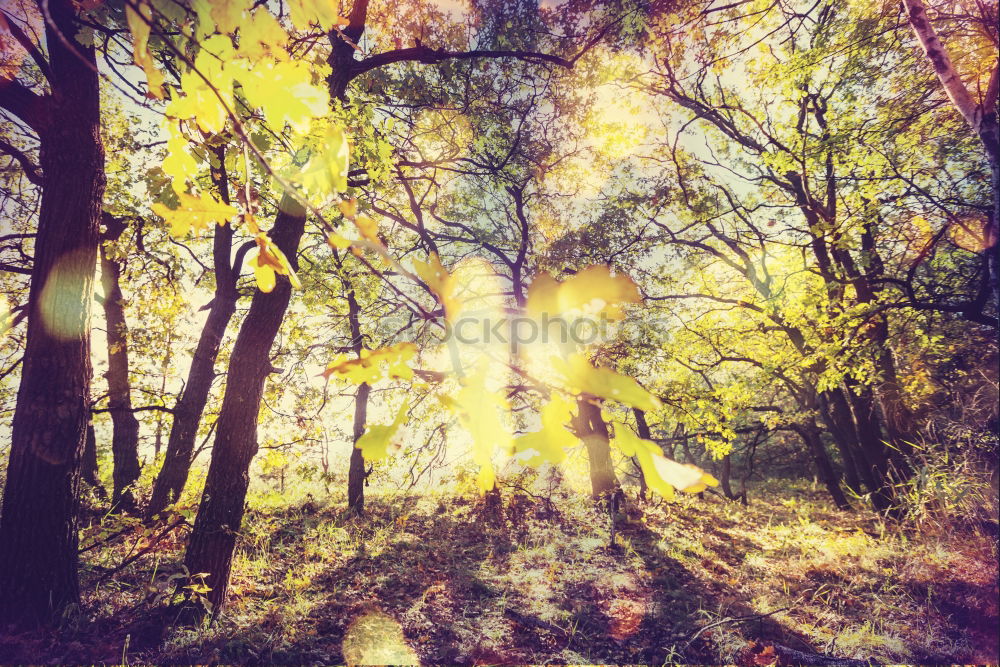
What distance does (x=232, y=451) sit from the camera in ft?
11.7

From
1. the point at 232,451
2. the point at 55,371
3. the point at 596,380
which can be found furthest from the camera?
the point at 232,451

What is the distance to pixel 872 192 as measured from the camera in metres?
6.48

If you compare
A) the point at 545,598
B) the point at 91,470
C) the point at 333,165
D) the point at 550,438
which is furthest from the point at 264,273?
the point at 91,470

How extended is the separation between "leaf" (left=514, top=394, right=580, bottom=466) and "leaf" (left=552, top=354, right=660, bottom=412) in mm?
88

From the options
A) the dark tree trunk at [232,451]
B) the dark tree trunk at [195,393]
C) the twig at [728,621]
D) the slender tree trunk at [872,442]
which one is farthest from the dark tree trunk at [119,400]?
the slender tree trunk at [872,442]

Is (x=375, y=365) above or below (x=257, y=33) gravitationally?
below

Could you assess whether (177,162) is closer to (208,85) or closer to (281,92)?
(208,85)

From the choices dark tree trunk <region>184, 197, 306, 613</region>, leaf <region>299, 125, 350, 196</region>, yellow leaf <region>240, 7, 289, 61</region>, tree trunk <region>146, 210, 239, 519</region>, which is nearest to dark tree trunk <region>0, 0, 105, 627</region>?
dark tree trunk <region>184, 197, 306, 613</region>

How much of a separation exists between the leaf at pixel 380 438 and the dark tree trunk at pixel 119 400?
27.3 ft

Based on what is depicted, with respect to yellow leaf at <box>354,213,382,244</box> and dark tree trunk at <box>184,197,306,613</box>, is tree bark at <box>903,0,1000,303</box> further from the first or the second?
dark tree trunk at <box>184,197,306,613</box>

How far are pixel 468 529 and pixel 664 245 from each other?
7069 mm

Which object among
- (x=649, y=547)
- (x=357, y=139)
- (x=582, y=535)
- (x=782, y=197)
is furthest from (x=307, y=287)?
(x=782, y=197)

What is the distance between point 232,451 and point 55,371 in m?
1.28

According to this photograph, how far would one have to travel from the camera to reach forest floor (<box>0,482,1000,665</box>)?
3553 millimetres
